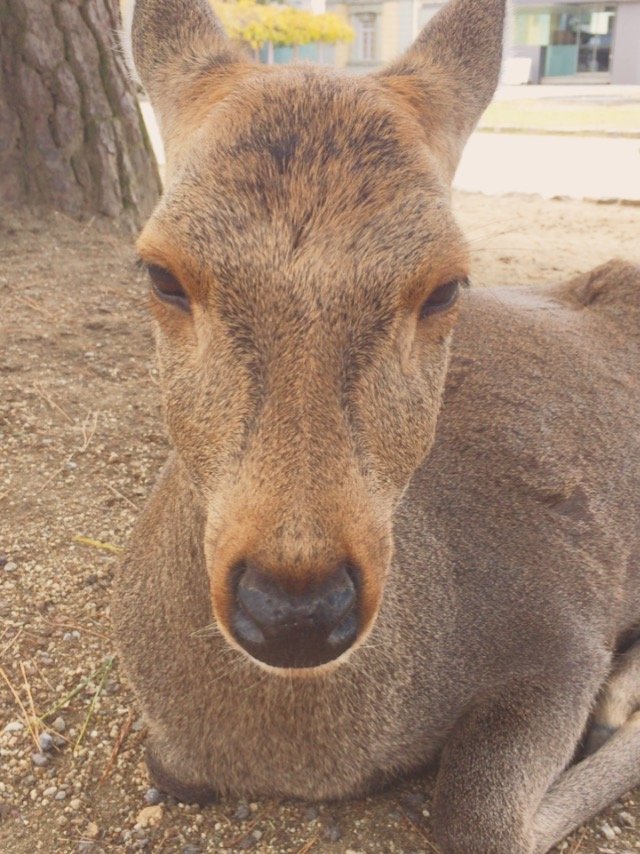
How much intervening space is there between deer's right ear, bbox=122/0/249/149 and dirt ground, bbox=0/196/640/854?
105 cm

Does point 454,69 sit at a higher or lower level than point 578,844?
higher

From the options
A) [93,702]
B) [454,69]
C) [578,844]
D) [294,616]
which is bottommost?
[578,844]

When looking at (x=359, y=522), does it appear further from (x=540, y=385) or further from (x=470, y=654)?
(x=540, y=385)

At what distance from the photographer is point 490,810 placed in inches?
123

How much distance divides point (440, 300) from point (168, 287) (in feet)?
2.45

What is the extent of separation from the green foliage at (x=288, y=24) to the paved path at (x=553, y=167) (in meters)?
28.2

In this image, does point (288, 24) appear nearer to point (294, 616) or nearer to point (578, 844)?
point (578, 844)

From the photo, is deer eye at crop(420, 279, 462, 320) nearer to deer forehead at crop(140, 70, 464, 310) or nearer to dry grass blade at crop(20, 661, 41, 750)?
deer forehead at crop(140, 70, 464, 310)

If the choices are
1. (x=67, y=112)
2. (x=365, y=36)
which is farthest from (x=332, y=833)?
(x=365, y=36)

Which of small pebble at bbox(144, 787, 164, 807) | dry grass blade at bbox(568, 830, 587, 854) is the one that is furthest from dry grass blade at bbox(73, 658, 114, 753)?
dry grass blade at bbox(568, 830, 587, 854)

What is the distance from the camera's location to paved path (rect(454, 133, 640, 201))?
1392cm

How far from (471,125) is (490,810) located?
231cm

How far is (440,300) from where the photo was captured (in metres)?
2.71

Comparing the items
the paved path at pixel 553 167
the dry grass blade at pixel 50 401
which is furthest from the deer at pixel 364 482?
the paved path at pixel 553 167
